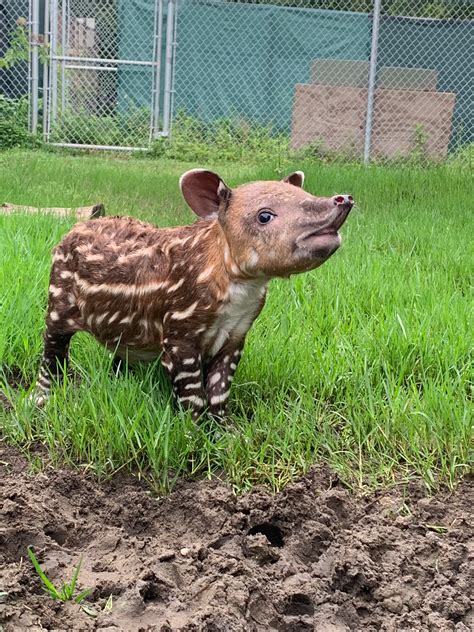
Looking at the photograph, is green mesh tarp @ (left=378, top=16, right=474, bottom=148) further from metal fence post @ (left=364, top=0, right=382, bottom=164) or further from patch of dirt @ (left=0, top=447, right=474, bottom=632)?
patch of dirt @ (left=0, top=447, right=474, bottom=632)

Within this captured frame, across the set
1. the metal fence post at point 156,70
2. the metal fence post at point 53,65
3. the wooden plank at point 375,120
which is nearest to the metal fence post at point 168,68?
the metal fence post at point 156,70

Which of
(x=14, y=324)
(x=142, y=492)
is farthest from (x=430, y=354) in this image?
(x=14, y=324)

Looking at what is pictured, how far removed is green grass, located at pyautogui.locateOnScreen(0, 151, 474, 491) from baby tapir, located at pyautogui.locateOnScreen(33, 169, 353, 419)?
6.2 inches

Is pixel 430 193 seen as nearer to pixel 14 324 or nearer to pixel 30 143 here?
pixel 14 324

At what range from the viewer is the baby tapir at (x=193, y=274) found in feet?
8.94

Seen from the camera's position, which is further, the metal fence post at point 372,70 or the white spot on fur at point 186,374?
the metal fence post at point 372,70

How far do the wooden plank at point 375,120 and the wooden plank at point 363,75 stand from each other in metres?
0.34

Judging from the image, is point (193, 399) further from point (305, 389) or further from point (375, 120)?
point (375, 120)

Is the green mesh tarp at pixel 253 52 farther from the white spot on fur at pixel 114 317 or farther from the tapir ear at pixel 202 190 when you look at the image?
the tapir ear at pixel 202 190

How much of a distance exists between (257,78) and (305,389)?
40.8 ft

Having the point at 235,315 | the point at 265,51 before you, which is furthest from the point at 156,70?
the point at 235,315

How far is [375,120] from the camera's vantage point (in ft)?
45.3

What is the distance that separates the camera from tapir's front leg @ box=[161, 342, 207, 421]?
3.10 m

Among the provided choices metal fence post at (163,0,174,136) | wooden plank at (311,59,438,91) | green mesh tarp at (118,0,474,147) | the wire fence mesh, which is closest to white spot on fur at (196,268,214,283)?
metal fence post at (163,0,174,136)
